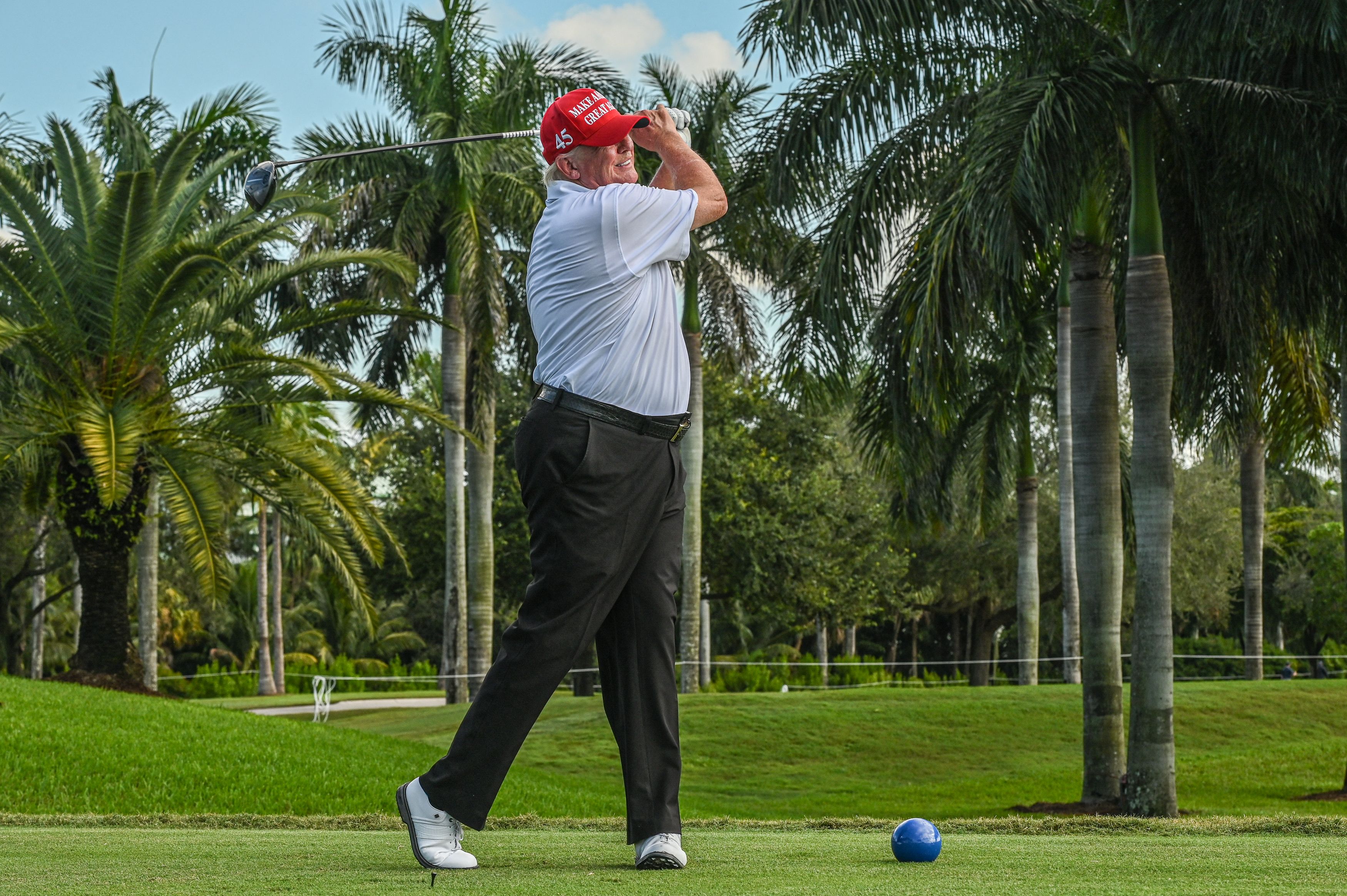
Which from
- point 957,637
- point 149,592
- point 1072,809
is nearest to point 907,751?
point 1072,809

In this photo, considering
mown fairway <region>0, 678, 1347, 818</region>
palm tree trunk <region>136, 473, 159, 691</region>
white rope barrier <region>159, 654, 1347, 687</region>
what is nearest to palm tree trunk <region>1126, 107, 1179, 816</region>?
white rope barrier <region>159, 654, 1347, 687</region>

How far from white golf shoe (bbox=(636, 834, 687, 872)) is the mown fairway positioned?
8.25 m

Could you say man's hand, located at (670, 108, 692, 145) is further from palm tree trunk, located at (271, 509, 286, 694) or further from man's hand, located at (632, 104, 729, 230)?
palm tree trunk, located at (271, 509, 286, 694)

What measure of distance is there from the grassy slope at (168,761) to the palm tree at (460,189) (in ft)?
28.4

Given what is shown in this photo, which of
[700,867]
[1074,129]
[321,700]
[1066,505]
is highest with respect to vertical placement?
[1074,129]

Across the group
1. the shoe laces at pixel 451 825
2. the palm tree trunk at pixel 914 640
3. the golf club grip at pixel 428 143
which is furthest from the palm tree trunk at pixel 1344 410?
the palm tree trunk at pixel 914 640

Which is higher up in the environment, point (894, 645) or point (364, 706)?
point (894, 645)

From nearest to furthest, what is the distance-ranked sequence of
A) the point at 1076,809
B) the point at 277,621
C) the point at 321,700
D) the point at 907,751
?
the point at 1076,809
the point at 907,751
the point at 321,700
the point at 277,621

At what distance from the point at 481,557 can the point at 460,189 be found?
661 centimetres

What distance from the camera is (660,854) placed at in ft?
12.0

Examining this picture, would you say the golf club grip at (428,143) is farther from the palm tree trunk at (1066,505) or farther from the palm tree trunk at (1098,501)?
the palm tree trunk at (1066,505)

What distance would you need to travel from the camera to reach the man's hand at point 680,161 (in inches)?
161

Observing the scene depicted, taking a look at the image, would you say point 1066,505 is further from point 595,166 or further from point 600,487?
point 600,487

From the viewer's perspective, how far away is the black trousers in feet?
12.0
